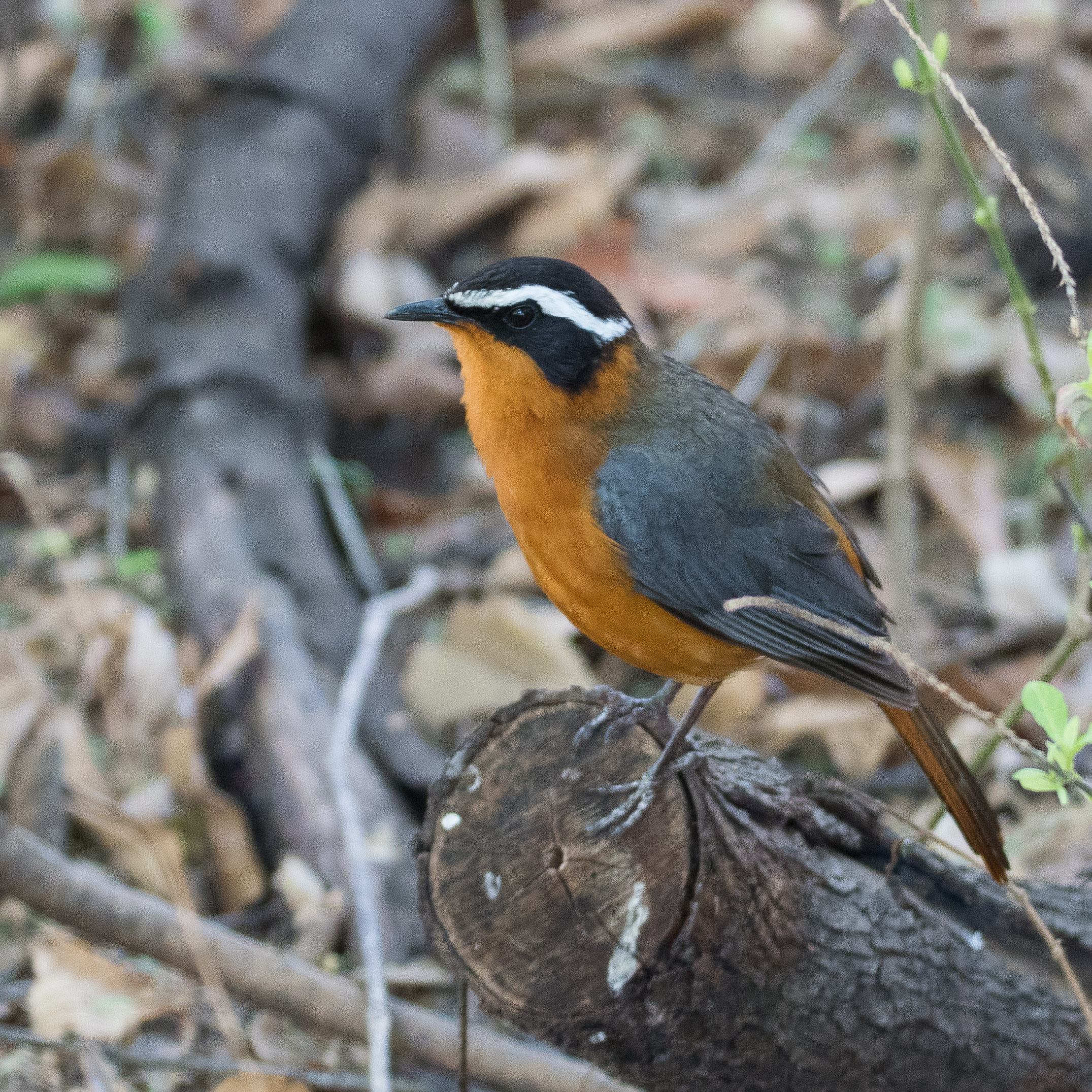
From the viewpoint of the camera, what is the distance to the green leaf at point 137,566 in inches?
216

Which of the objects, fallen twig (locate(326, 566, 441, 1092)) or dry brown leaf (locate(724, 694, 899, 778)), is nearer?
fallen twig (locate(326, 566, 441, 1092))

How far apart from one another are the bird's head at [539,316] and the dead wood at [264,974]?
1739 millimetres

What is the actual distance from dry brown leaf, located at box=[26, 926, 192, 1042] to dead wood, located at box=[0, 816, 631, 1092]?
0.69ft

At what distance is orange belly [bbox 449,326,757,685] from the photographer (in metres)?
2.99

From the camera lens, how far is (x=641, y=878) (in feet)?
8.76

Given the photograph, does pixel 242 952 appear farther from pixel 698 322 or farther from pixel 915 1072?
pixel 698 322

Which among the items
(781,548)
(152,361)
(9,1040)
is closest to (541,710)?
(781,548)

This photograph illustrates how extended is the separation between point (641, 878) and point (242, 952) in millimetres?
1377

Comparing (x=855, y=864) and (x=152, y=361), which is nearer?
(x=855, y=864)

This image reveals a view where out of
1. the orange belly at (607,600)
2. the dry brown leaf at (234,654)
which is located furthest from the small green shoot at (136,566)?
the orange belly at (607,600)

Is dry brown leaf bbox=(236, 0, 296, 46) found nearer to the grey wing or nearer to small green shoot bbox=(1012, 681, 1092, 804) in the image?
the grey wing

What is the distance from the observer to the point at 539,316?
3.01 m

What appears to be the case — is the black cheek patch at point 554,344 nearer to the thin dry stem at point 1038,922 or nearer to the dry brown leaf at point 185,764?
the thin dry stem at point 1038,922

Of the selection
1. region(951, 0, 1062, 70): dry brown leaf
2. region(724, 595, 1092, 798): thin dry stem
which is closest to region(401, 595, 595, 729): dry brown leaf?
region(724, 595, 1092, 798): thin dry stem
